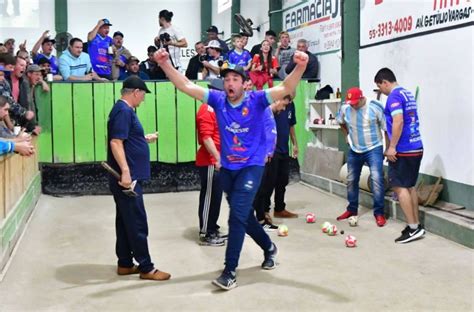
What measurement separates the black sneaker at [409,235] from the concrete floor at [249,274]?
8 centimetres

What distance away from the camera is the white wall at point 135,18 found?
16719 millimetres

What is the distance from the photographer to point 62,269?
5.44 meters

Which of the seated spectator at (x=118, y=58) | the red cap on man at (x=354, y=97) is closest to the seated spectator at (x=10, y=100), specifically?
the seated spectator at (x=118, y=58)

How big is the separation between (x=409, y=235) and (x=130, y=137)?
3.17 meters

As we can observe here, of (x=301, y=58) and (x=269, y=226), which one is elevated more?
(x=301, y=58)

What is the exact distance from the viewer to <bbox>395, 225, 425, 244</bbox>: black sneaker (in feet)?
20.6

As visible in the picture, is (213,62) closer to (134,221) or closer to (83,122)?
(83,122)

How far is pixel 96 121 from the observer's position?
31.6ft

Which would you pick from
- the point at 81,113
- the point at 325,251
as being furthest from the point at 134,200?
the point at 81,113

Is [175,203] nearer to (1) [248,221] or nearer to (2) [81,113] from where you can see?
(2) [81,113]

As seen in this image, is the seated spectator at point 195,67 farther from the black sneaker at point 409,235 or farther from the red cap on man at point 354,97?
the black sneaker at point 409,235

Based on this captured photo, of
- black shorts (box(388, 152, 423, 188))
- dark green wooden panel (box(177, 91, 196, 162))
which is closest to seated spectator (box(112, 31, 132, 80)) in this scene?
dark green wooden panel (box(177, 91, 196, 162))

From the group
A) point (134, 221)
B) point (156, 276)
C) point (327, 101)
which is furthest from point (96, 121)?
point (156, 276)

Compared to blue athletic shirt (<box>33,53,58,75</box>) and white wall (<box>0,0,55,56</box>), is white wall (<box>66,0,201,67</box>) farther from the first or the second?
blue athletic shirt (<box>33,53,58,75</box>)
